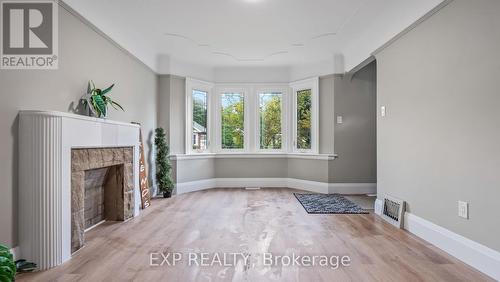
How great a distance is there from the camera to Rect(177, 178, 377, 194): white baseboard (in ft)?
18.2

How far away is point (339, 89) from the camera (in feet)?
18.2

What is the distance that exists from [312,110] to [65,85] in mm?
4217

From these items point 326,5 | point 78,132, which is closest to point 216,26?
point 326,5

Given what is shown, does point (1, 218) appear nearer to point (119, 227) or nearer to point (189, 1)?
point (119, 227)

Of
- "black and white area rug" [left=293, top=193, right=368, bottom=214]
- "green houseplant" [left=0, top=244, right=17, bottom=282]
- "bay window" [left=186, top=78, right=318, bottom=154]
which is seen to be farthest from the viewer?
"bay window" [left=186, top=78, right=318, bottom=154]

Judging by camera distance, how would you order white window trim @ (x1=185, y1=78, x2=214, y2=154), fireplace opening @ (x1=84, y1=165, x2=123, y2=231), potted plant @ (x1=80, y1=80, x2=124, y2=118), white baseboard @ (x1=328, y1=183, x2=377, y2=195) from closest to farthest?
1. potted plant @ (x1=80, y1=80, x2=124, y2=118)
2. fireplace opening @ (x1=84, y1=165, x2=123, y2=231)
3. white baseboard @ (x1=328, y1=183, x2=377, y2=195)
4. white window trim @ (x1=185, y1=78, x2=214, y2=154)

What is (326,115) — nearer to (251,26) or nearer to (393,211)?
(251,26)

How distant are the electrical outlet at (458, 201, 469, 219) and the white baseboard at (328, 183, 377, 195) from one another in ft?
10.0

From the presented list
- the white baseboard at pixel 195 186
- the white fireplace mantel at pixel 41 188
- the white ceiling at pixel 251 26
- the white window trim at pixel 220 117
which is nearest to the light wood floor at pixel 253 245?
the white fireplace mantel at pixel 41 188

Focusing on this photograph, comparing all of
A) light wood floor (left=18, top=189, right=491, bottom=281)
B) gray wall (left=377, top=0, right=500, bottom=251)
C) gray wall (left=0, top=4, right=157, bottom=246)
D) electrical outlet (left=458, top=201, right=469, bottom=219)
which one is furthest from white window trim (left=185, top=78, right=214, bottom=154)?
electrical outlet (left=458, top=201, right=469, bottom=219)

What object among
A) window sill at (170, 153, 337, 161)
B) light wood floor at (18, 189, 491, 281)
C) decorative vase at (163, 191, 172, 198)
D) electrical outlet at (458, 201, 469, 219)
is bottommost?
light wood floor at (18, 189, 491, 281)

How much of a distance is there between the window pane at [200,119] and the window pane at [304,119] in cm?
188

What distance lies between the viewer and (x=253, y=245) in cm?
277

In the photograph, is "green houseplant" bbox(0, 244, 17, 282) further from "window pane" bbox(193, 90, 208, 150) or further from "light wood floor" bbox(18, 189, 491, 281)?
"window pane" bbox(193, 90, 208, 150)
